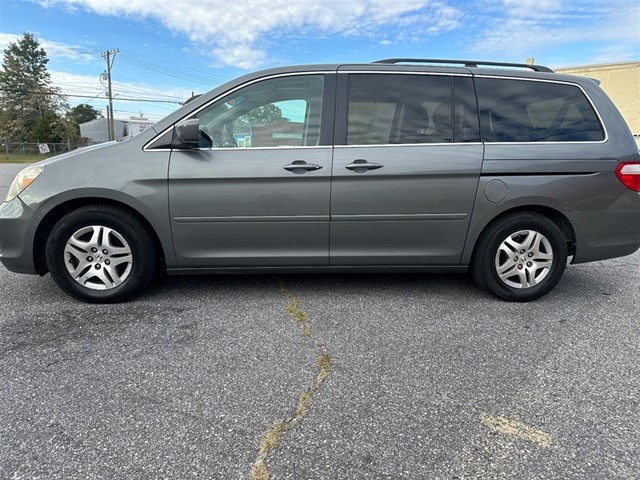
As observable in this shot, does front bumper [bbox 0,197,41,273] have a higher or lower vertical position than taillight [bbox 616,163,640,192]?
lower

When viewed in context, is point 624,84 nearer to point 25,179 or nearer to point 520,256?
point 520,256

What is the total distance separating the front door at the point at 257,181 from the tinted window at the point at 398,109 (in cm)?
24

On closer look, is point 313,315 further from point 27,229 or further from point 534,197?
point 27,229

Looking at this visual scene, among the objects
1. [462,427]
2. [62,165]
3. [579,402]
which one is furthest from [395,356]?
[62,165]

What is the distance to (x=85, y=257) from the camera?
3219 mm

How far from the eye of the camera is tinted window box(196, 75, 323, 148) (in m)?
3.25

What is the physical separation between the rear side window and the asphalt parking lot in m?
1.34

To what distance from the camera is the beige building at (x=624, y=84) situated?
29438mm

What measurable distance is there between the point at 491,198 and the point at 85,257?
3121mm

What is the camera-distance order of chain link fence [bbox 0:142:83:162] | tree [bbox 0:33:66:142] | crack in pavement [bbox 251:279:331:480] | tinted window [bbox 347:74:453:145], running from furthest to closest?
tree [bbox 0:33:66:142] → chain link fence [bbox 0:142:83:162] → tinted window [bbox 347:74:453:145] → crack in pavement [bbox 251:279:331:480]

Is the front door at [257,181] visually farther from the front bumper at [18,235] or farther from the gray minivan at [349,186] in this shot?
the front bumper at [18,235]

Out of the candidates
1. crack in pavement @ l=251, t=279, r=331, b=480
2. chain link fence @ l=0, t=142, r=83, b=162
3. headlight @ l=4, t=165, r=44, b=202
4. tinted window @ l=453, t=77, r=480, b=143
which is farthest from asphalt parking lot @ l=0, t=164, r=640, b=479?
chain link fence @ l=0, t=142, r=83, b=162

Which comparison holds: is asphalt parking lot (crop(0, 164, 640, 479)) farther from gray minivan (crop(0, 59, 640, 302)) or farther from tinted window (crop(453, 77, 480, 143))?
tinted window (crop(453, 77, 480, 143))

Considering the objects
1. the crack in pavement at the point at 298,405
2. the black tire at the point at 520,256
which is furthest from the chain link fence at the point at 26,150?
the black tire at the point at 520,256
